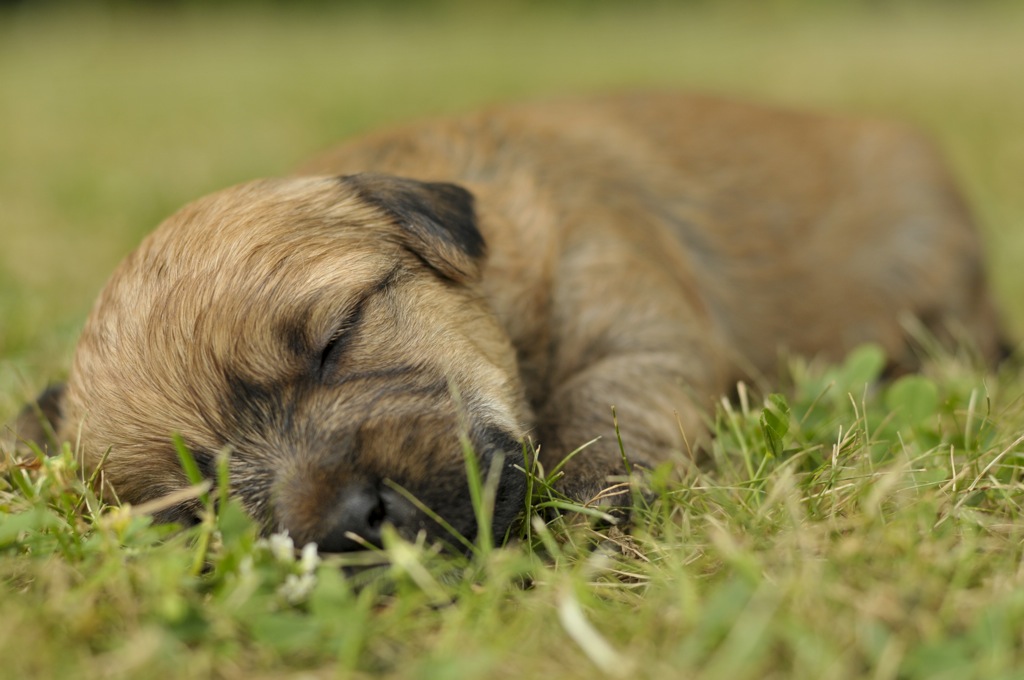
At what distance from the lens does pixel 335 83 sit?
1218cm

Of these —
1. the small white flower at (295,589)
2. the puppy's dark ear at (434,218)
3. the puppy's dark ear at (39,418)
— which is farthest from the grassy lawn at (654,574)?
the puppy's dark ear at (434,218)

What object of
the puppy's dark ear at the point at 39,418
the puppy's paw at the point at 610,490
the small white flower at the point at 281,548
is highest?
the small white flower at the point at 281,548

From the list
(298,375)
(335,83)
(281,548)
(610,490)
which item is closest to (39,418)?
(298,375)

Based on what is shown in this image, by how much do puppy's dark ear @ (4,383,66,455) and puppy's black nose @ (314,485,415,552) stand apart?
124 centimetres

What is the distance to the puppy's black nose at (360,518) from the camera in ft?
6.78

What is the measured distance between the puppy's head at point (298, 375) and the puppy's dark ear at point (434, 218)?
1 cm

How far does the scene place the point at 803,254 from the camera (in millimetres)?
4020

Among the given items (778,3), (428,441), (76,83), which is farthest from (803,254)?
(778,3)

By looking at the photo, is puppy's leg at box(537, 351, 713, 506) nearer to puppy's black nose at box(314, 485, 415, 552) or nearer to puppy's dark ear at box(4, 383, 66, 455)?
puppy's black nose at box(314, 485, 415, 552)

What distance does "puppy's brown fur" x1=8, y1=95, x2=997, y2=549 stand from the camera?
233 centimetres

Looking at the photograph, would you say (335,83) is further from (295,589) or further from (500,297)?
(295,589)

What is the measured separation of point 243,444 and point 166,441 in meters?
0.21

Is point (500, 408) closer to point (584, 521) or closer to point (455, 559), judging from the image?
point (584, 521)

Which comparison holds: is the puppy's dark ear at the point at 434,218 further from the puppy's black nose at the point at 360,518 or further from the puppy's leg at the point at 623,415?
the puppy's black nose at the point at 360,518
